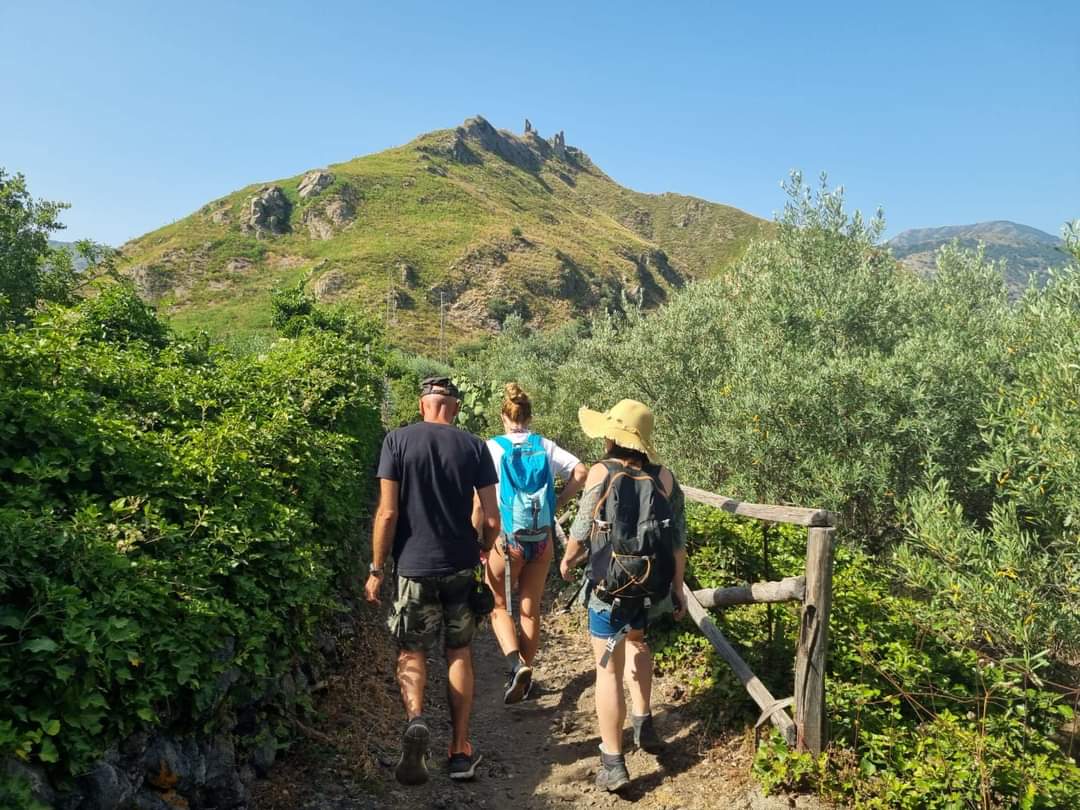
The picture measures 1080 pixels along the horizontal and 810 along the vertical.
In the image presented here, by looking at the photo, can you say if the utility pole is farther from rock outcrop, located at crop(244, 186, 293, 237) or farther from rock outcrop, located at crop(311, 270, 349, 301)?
rock outcrop, located at crop(244, 186, 293, 237)

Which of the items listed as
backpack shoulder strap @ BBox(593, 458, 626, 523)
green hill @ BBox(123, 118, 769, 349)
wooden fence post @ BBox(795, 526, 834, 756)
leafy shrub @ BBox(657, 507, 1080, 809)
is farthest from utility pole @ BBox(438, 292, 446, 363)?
wooden fence post @ BBox(795, 526, 834, 756)

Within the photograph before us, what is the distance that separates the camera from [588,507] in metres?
4.18

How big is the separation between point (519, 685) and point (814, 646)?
258 cm

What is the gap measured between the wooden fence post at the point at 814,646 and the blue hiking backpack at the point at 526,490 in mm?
2186

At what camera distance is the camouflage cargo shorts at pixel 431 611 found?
420 centimetres

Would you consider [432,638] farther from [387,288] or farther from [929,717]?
[387,288]

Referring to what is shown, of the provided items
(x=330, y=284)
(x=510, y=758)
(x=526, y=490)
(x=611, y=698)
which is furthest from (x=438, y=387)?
(x=330, y=284)

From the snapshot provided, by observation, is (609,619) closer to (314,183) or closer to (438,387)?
(438,387)

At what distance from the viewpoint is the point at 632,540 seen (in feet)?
13.2

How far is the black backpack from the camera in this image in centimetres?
402

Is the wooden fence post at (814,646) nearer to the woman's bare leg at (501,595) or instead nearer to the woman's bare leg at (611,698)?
the woman's bare leg at (611,698)

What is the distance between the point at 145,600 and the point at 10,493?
0.97m

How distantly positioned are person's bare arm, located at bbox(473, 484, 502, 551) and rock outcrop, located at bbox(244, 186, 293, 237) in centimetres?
8870

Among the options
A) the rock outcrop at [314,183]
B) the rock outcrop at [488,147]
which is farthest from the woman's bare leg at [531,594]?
the rock outcrop at [488,147]
